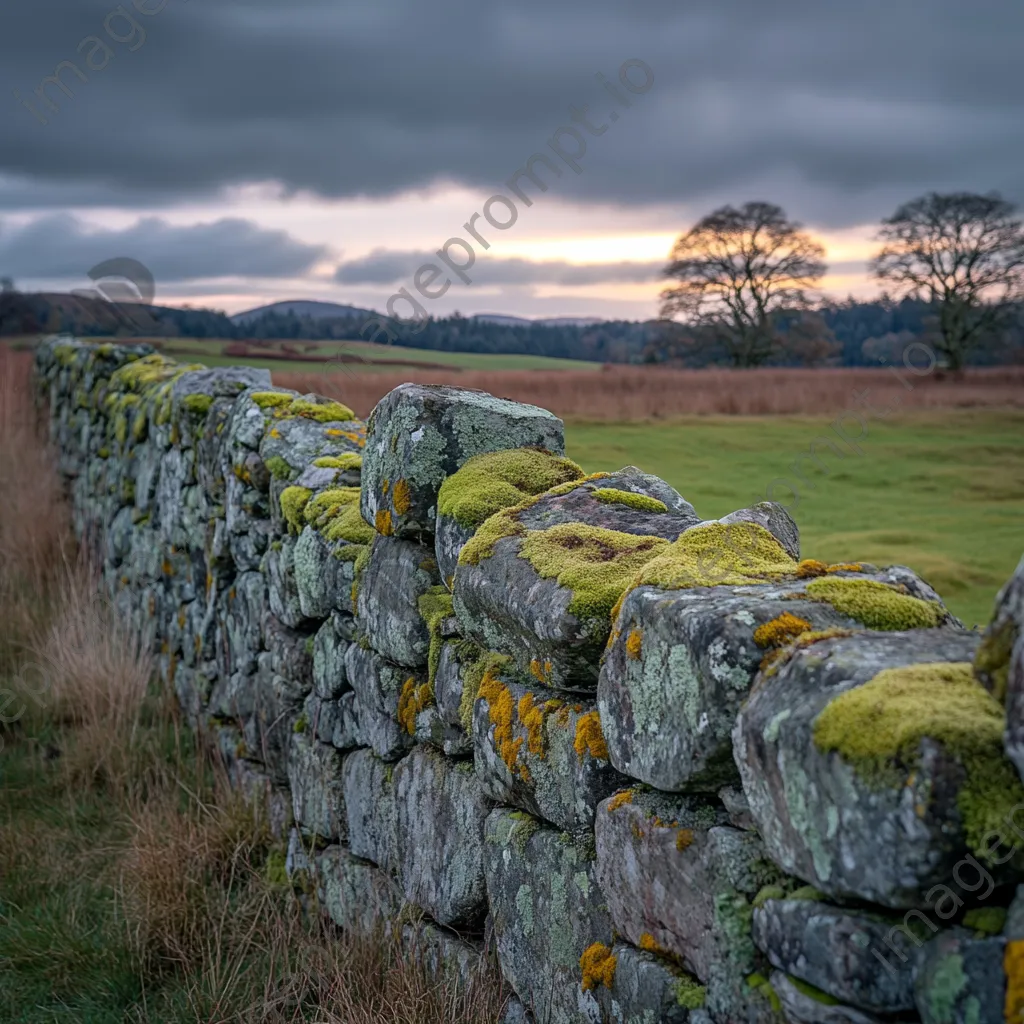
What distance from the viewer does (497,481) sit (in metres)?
2.89

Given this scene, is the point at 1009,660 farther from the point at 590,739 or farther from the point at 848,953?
the point at 590,739

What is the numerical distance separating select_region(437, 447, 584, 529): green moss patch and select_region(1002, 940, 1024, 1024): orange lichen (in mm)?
1764

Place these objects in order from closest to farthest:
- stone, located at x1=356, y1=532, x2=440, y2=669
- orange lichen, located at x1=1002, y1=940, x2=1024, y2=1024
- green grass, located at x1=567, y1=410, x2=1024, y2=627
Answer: orange lichen, located at x1=1002, y1=940, x2=1024, y2=1024
stone, located at x1=356, y1=532, x2=440, y2=669
green grass, located at x1=567, y1=410, x2=1024, y2=627

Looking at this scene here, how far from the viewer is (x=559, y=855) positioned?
2.24m

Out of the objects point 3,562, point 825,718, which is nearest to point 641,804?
point 825,718

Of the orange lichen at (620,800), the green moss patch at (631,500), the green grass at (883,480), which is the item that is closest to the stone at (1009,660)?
the orange lichen at (620,800)

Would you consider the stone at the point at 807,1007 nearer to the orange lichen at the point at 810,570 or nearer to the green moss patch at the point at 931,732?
the green moss patch at the point at 931,732

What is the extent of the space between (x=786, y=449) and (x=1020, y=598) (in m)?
12.4

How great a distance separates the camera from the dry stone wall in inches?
51.7

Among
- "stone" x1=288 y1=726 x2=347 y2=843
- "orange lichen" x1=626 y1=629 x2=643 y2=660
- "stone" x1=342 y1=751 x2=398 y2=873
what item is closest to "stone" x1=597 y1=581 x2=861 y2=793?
"orange lichen" x1=626 y1=629 x2=643 y2=660

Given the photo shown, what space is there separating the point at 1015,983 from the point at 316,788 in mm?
2897

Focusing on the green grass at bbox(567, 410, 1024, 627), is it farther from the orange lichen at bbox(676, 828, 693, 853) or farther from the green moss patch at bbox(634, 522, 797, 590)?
the orange lichen at bbox(676, 828, 693, 853)

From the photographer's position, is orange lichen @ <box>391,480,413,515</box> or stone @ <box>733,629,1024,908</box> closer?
stone @ <box>733,629,1024,908</box>

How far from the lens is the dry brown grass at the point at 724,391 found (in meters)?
15.2
